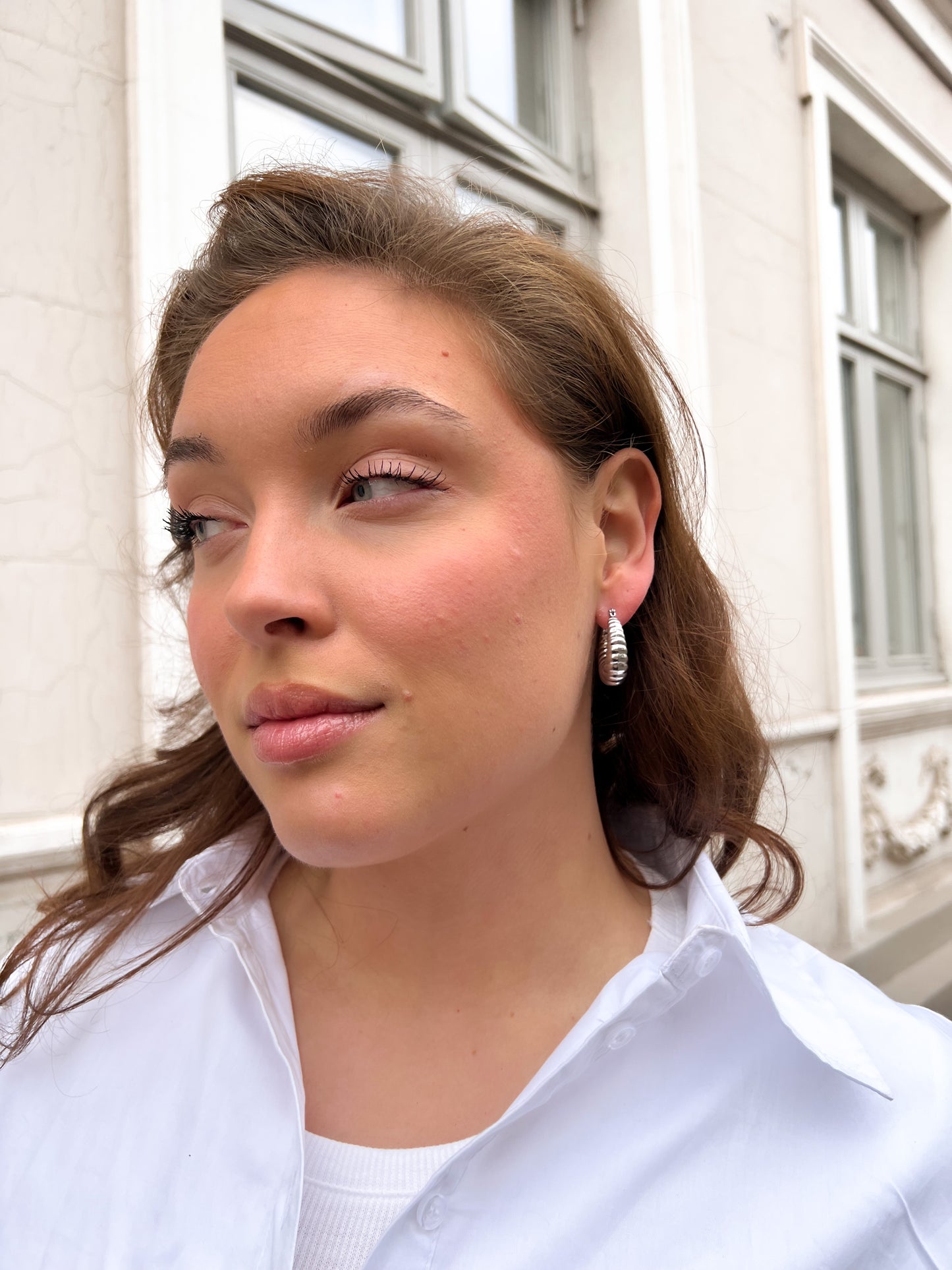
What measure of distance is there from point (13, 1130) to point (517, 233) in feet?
3.94

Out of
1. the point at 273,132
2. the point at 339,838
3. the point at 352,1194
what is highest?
the point at 273,132

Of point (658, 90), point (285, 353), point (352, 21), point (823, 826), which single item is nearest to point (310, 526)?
point (285, 353)

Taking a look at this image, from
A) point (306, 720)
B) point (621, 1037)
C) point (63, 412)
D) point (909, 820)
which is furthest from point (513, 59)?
point (909, 820)

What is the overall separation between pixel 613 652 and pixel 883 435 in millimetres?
5221

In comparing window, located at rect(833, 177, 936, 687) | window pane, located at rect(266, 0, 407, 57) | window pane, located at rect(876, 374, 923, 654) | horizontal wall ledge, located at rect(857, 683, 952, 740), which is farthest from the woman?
window pane, located at rect(876, 374, 923, 654)

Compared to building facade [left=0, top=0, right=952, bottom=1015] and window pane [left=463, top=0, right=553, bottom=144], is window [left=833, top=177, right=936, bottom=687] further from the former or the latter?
window pane [left=463, top=0, right=553, bottom=144]

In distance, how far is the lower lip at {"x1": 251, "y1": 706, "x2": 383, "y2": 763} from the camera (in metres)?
0.90

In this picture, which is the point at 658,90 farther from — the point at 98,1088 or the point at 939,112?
the point at 98,1088

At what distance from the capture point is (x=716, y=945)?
102cm

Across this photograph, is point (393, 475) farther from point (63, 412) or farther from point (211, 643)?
point (63, 412)

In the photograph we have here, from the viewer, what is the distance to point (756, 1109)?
94 centimetres

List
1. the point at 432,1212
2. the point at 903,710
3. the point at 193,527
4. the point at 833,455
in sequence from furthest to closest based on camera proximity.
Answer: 1. the point at 903,710
2. the point at 833,455
3. the point at 193,527
4. the point at 432,1212

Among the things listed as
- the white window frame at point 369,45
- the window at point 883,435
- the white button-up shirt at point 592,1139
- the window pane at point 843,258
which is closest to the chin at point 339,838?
the white button-up shirt at point 592,1139

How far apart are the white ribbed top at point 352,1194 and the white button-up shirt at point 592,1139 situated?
0.18 feet
